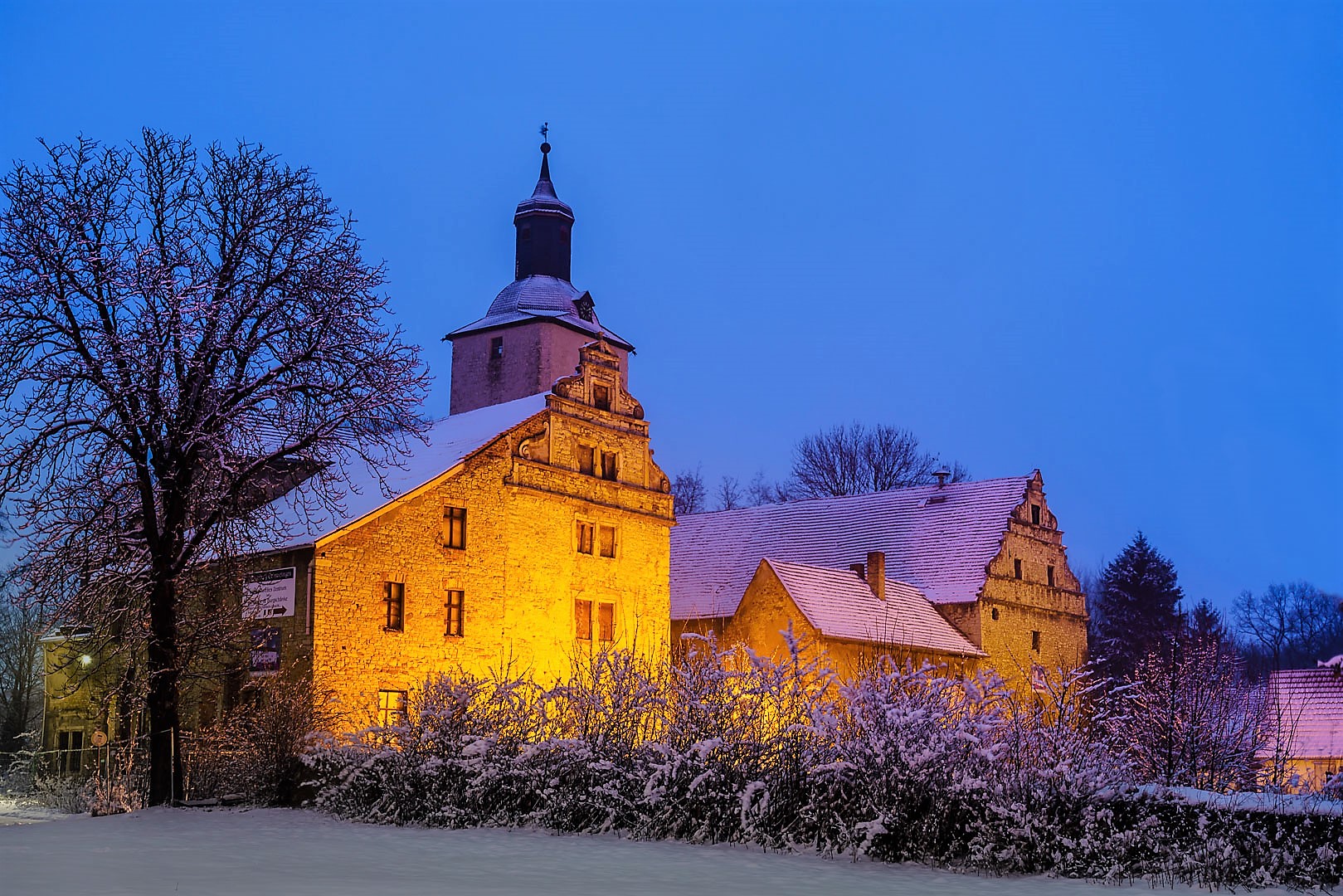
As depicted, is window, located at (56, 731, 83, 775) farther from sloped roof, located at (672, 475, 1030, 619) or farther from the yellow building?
sloped roof, located at (672, 475, 1030, 619)

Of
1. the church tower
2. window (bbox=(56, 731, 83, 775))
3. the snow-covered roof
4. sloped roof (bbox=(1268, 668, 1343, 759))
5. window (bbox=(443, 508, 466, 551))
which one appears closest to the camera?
the snow-covered roof

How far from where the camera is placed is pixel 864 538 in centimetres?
4253

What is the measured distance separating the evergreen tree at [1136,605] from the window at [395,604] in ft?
97.4

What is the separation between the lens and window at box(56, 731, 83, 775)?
32.0 m

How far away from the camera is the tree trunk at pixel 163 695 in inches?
808

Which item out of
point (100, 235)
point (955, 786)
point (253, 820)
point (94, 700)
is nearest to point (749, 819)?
point (955, 786)

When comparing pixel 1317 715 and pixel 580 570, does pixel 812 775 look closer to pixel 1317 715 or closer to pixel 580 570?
pixel 580 570

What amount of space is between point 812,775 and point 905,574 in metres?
27.5

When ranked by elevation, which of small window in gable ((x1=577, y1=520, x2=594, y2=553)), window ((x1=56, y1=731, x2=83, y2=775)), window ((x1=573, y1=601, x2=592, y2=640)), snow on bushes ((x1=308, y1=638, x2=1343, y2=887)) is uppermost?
small window in gable ((x1=577, y1=520, x2=594, y2=553))

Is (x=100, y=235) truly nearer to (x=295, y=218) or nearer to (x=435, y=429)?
(x=295, y=218)

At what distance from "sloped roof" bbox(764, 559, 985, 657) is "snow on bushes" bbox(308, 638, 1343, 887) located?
1384 cm

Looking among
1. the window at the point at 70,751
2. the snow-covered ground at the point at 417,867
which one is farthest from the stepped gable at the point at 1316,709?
the window at the point at 70,751

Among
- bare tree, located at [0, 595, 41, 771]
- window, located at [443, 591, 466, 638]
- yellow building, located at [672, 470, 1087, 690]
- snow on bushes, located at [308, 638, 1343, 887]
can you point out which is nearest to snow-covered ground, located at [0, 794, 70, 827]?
snow on bushes, located at [308, 638, 1343, 887]

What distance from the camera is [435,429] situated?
33.5 metres
